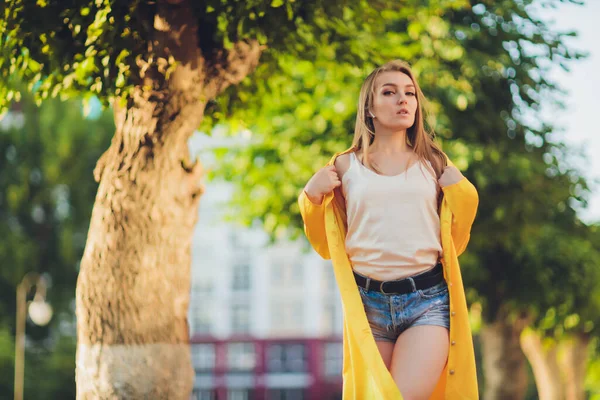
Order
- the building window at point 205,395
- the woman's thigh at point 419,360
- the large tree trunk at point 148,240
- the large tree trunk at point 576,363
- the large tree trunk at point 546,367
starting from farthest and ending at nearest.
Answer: the building window at point 205,395 < the large tree trunk at point 576,363 < the large tree trunk at point 546,367 < the large tree trunk at point 148,240 < the woman's thigh at point 419,360

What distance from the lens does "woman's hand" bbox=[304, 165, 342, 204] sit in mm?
4777

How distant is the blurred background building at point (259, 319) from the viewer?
65.9 meters

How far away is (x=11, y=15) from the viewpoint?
260 inches

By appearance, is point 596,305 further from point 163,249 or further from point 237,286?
point 237,286

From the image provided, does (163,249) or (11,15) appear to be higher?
(11,15)

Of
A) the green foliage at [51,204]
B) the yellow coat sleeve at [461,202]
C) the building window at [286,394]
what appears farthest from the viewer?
the building window at [286,394]

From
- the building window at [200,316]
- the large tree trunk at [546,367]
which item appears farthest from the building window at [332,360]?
the large tree trunk at [546,367]

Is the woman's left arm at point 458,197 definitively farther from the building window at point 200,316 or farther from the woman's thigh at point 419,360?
the building window at point 200,316

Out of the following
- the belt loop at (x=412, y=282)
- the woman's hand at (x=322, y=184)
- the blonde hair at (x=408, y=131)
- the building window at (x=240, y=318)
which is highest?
the blonde hair at (x=408, y=131)

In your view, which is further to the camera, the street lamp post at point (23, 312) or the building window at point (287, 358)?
the building window at point (287, 358)

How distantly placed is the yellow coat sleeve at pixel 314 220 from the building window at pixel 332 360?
60.5 m

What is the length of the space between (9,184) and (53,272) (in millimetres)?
3638

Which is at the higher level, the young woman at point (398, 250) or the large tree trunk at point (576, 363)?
the young woman at point (398, 250)

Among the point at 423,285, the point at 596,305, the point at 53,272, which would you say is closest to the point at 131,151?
the point at 423,285
